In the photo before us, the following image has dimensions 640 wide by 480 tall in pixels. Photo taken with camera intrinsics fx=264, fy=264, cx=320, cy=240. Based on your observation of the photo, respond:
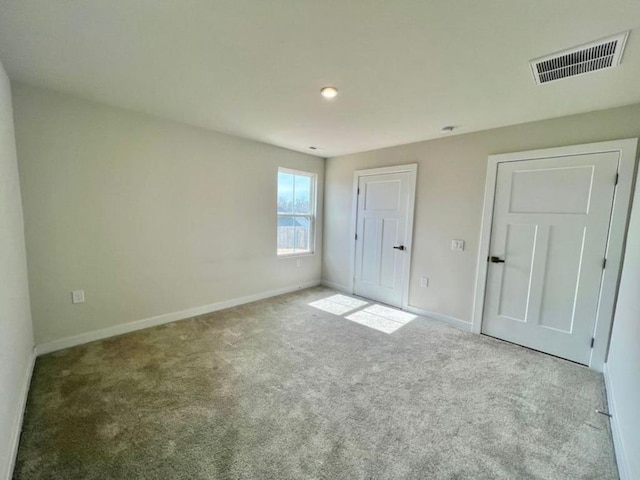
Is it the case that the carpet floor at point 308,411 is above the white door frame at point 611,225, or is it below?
below

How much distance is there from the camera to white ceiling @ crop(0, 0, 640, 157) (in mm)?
1295

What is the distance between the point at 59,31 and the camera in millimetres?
1508

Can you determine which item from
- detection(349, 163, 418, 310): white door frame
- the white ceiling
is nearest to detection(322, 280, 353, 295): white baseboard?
detection(349, 163, 418, 310): white door frame

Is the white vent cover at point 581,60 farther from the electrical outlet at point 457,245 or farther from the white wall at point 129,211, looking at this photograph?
the white wall at point 129,211

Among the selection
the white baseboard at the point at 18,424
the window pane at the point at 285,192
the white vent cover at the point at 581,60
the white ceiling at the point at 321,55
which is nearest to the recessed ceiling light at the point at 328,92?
the white ceiling at the point at 321,55

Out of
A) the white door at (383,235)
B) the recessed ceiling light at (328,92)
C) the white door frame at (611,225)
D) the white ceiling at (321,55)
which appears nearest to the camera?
the white ceiling at (321,55)

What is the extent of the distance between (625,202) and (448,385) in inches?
84.6

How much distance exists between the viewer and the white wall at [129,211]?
7.65 feet

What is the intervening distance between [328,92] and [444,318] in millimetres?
2955

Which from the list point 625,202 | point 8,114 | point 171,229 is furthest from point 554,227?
point 8,114

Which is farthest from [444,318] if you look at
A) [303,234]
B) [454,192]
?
[303,234]

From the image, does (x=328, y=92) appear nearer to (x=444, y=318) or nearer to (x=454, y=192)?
(x=454, y=192)

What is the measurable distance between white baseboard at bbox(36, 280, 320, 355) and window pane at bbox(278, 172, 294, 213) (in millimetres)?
1339

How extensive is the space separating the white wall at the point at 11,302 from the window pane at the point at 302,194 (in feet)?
10.3
